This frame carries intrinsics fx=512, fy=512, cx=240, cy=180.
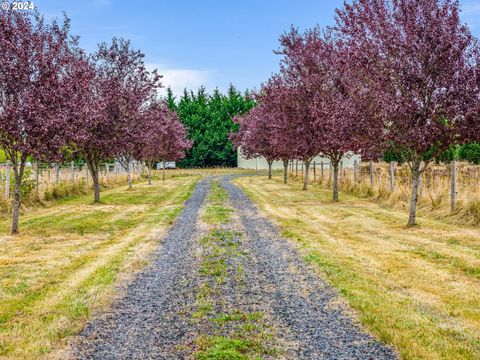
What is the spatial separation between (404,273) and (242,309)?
3647 mm

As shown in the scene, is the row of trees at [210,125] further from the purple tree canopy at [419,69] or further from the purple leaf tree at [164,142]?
the purple tree canopy at [419,69]

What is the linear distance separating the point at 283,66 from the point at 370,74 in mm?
12177

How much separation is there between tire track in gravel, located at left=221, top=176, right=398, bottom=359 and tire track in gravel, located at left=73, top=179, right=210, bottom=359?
1.15m

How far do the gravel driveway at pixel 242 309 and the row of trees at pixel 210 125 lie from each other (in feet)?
214

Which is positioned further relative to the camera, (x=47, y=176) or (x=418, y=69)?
(x=47, y=176)

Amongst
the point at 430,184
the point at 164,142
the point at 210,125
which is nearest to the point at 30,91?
the point at 430,184

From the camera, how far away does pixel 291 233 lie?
43.2ft

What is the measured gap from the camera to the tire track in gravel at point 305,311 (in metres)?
5.37

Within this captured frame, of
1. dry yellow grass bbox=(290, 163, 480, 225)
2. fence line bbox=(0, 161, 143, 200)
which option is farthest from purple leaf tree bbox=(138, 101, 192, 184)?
dry yellow grass bbox=(290, 163, 480, 225)

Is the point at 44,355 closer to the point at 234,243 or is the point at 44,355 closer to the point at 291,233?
the point at 234,243

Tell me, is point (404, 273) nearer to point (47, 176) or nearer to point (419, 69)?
point (419, 69)

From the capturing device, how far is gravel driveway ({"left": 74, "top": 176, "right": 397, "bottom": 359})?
5414 mm

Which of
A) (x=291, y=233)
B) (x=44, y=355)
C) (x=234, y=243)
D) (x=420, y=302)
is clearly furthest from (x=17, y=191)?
(x=420, y=302)

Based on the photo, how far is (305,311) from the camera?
22.0 ft
